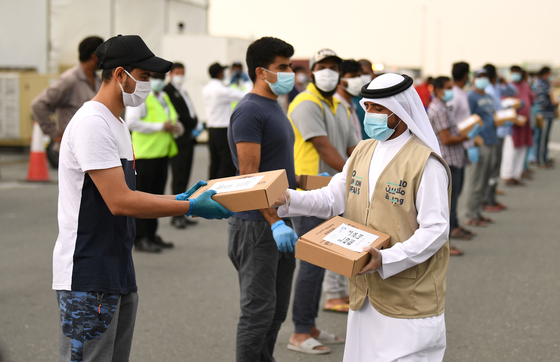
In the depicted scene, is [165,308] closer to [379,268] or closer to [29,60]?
[379,268]

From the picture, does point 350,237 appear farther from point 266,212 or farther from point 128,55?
point 128,55

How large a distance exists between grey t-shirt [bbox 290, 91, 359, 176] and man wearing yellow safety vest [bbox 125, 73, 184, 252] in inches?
109

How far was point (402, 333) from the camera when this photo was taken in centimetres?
271

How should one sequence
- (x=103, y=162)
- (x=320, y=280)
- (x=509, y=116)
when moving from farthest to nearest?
(x=509, y=116), (x=320, y=280), (x=103, y=162)

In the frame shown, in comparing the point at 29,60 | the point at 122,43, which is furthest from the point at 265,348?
the point at 29,60

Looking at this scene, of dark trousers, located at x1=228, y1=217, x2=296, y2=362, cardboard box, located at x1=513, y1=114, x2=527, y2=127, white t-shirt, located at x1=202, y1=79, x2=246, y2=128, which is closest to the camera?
dark trousers, located at x1=228, y1=217, x2=296, y2=362

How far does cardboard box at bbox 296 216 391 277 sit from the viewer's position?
251cm

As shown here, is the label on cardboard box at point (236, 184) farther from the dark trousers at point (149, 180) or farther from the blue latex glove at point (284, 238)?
the dark trousers at point (149, 180)

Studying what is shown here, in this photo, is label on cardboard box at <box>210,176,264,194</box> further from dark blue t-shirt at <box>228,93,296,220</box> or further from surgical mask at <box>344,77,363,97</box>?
surgical mask at <box>344,77,363,97</box>

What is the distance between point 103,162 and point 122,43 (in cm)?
54

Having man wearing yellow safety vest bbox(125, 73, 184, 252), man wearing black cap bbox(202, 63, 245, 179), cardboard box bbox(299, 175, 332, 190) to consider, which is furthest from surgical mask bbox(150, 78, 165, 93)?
cardboard box bbox(299, 175, 332, 190)

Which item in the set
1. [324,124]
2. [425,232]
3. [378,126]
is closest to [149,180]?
[324,124]

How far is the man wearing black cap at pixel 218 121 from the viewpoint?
9062mm

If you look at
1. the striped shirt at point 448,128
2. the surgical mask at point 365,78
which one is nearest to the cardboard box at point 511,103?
the striped shirt at point 448,128
